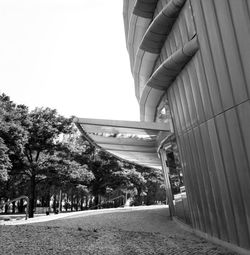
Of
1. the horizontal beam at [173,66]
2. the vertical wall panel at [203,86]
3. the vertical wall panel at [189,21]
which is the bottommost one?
the vertical wall panel at [203,86]

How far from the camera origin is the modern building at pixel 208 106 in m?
7.22

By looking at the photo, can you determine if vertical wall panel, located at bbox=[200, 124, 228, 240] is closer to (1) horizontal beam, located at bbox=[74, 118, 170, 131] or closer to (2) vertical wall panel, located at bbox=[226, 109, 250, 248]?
(2) vertical wall panel, located at bbox=[226, 109, 250, 248]

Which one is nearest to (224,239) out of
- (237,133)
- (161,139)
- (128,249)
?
(128,249)

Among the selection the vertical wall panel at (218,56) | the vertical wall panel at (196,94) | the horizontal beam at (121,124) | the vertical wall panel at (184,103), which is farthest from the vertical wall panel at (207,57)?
the horizontal beam at (121,124)

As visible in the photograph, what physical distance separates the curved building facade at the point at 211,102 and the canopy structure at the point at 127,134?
1375 mm

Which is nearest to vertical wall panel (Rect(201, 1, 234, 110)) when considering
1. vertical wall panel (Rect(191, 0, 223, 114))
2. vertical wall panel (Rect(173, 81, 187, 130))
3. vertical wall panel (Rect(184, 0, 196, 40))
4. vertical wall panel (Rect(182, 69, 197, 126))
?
vertical wall panel (Rect(191, 0, 223, 114))

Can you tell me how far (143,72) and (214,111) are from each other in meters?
9.88

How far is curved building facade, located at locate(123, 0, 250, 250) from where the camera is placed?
23.6 feet

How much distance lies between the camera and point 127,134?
1650cm

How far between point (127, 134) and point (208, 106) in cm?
806

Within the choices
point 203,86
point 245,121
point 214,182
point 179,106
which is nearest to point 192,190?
point 214,182

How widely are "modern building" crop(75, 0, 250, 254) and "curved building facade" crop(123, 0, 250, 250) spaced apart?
0.07 ft

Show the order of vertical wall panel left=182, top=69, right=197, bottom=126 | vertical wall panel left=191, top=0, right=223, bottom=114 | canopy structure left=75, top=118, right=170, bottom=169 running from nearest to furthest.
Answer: vertical wall panel left=191, top=0, right=223, bottom=114 < vertical wall panel left=182, top=69, right=197, bottom=126 < canopy structure left=75, top=118, right=170, bottom=169

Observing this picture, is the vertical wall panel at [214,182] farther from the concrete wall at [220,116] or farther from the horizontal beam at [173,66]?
the horizontal beam at [173,66]
